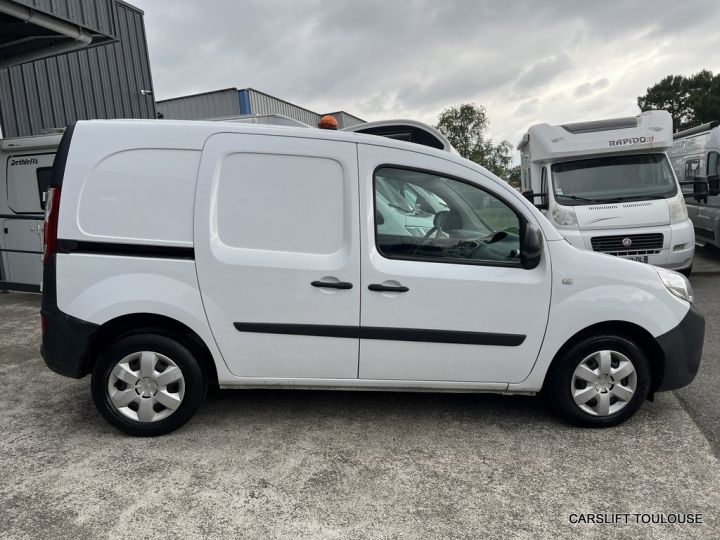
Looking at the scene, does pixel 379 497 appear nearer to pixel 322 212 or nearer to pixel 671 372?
pixel 322 212

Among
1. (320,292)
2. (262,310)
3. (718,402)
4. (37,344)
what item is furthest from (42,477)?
(718,402)

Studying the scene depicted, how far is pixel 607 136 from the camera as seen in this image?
269 inches

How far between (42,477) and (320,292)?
1763mm

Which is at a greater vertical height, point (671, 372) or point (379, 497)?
point (671, 372)

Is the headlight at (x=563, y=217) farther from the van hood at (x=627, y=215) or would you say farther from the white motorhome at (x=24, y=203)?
the white motorhome at (x=24, y=203)

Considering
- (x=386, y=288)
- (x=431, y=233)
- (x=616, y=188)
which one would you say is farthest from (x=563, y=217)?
(x=386, y=288)

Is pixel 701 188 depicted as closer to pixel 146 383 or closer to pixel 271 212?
pixel 271 212

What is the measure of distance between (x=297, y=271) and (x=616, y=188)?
17.9ft

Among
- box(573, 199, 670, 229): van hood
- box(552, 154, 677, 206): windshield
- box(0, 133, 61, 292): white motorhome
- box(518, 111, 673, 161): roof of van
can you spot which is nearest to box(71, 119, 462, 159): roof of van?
box(573, 199, 670, 229): van hood

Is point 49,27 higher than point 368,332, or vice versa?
point 49,27

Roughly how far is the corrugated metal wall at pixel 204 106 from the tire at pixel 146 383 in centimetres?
1323

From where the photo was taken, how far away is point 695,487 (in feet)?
8.39

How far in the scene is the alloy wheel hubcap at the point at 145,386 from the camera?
3016mm

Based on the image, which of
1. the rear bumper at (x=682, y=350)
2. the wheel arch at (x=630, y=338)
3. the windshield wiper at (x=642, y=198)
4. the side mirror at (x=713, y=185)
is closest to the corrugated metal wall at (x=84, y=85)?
the wheel arch at (x=630, y=338)
